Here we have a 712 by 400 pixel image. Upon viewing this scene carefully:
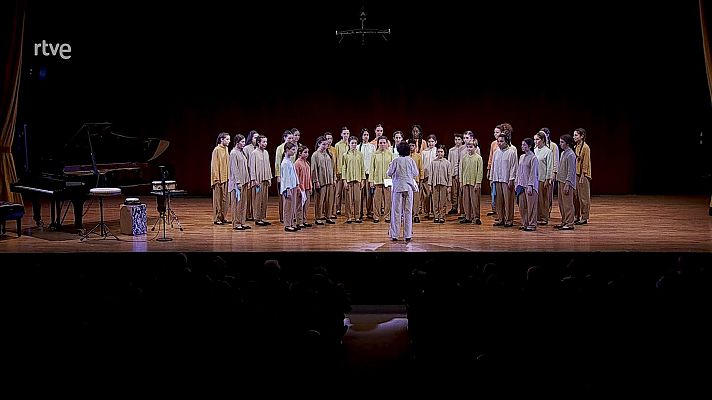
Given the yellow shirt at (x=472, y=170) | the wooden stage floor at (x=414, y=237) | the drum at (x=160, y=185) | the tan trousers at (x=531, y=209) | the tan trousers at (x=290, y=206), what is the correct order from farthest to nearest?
1. the yellow shirt at (x=472, y=170)
2. the tan trousers at (x=290, y=206)
3. the tan trousers at (x=531, y=209)
4. the drum at (x=160, y=185)
5. the wooden stage floor at (x=414, y=237)

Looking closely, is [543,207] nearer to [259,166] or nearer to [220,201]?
[259,166]

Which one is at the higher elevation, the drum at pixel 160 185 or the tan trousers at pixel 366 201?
the drum at pixel 160 185

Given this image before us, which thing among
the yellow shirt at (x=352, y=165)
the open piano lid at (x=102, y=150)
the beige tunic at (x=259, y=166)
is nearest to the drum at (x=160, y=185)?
the open piano lid at (x=102, y=150)

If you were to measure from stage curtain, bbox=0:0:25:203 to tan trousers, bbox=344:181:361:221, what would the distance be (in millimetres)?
5376

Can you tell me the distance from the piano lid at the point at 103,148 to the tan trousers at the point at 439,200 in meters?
4.53

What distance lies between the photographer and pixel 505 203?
12398mm

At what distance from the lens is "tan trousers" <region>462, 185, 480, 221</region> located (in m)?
13.0

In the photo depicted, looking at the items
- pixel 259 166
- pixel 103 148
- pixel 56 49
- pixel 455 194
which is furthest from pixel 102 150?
pixel 455 194

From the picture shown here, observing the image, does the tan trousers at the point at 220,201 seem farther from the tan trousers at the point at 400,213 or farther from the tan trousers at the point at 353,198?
the tan trousers at the point at 400,213

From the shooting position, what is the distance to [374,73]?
17766 mm
